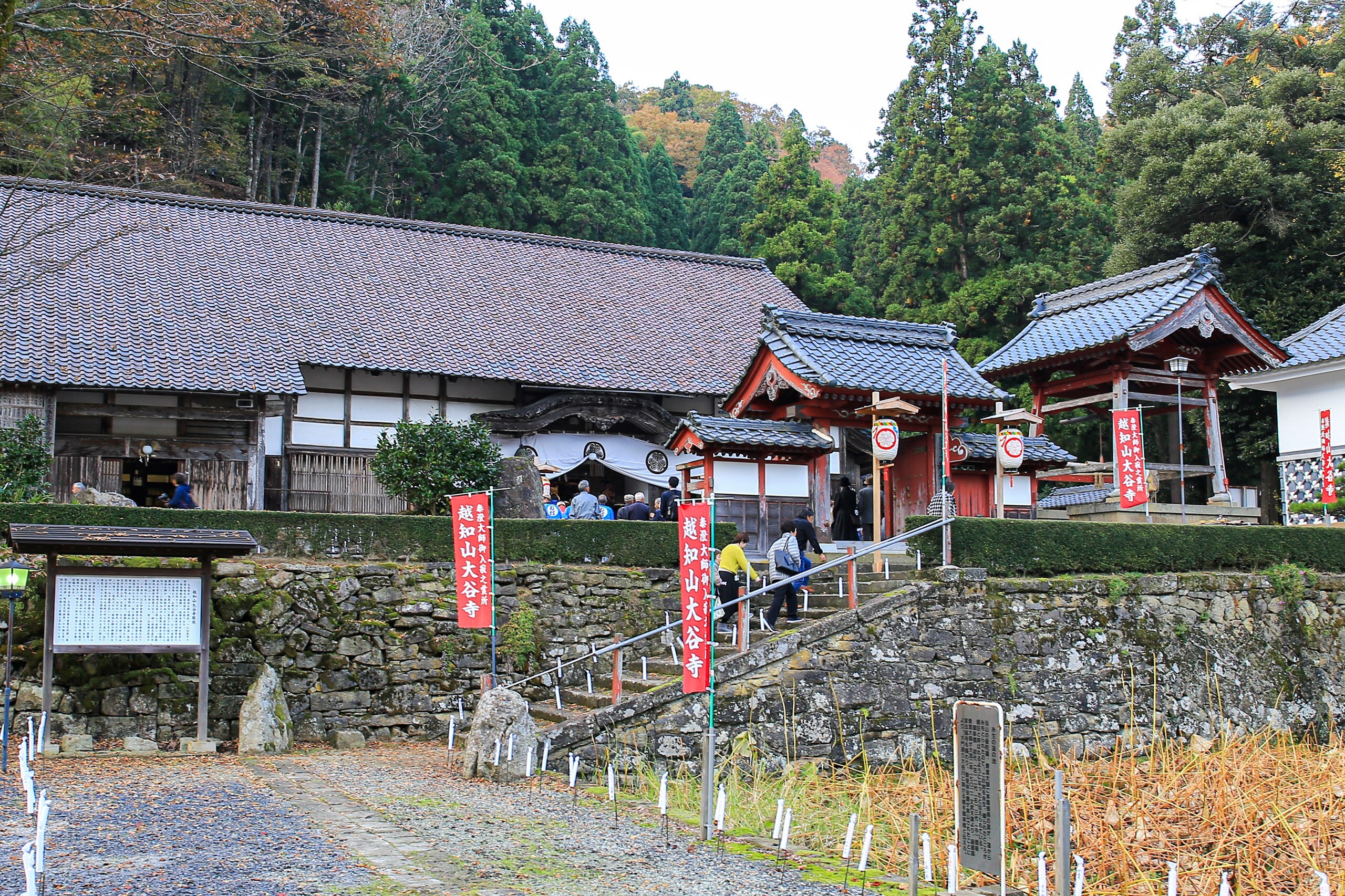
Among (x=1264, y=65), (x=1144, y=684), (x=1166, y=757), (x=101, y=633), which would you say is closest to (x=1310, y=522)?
(x=1144, y=684)

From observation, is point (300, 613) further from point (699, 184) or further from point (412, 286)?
point (699, 184)

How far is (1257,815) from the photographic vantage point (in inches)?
379

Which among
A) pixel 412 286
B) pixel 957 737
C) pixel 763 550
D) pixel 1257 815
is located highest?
pixel 412 286

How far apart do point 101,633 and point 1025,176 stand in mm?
26751

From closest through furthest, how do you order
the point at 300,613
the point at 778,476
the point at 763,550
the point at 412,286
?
1. the point at 300,613
2. the point at 763,550
3. the point at 778,476
4. the point at 412,286

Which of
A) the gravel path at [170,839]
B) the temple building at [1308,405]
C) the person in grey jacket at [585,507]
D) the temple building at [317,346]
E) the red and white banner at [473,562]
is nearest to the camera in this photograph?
the gravel path at [170,839]

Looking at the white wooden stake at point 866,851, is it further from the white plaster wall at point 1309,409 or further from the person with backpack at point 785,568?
the white plaster wall at point 1309,409

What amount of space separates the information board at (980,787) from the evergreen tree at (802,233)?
2622cm

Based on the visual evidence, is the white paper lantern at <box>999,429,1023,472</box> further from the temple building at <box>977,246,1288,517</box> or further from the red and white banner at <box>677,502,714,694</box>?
the red and white banner at <box>677,502,714,694</box>

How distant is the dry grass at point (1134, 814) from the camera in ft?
28.9

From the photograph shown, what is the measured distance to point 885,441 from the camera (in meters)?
15.1

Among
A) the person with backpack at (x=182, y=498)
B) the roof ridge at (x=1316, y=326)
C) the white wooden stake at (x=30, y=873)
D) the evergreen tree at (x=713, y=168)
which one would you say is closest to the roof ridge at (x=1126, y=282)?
the roof ridge at (x=1316, y=326)

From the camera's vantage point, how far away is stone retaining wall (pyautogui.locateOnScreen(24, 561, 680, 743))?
12703 mm

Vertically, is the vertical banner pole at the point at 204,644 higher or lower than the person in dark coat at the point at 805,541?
lower
